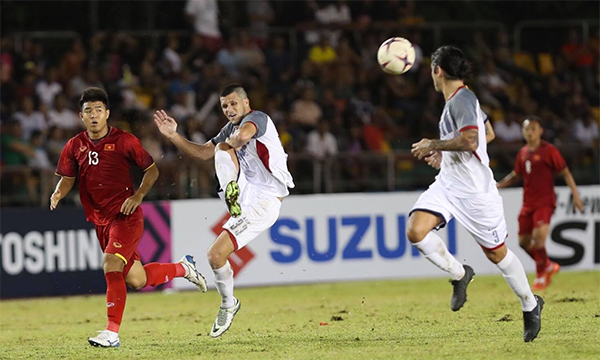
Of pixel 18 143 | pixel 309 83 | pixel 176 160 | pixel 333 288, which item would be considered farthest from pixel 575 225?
pixel 18 143

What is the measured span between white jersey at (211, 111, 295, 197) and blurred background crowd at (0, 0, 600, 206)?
6.27 metres

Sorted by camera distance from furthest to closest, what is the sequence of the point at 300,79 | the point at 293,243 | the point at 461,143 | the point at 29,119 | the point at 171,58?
the point at 300,79
the point at 171,58
the point at 29,119
the point at 293,243
the point at 461,143

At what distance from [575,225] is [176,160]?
651 centimetres

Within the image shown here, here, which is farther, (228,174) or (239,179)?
(239,179)

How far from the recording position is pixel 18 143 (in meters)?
15.5

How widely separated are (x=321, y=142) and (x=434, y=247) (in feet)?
28.6

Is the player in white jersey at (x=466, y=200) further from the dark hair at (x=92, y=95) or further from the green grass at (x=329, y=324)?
the dark hair at (x=92, y=95)

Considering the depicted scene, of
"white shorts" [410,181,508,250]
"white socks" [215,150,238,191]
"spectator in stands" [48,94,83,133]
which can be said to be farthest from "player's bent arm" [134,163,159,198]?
"spectator in stands" [48,94,83,133]

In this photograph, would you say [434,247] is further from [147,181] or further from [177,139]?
[147,181]

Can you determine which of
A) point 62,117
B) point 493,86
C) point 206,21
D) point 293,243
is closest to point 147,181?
point 293,243

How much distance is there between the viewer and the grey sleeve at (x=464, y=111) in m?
7.75

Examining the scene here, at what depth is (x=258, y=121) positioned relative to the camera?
863cm

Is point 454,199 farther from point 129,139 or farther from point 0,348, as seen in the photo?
point 0,348

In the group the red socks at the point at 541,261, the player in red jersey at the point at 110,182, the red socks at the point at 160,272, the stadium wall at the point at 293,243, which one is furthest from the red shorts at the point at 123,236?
the red socks at the point at 541,261
